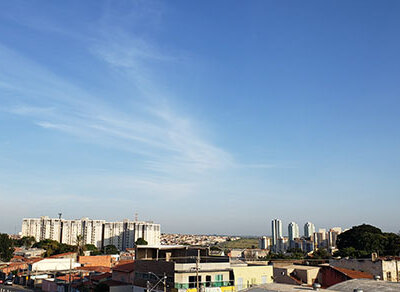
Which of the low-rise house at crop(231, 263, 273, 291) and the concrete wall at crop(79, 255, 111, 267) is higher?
the low-rise house at crop(231, 263, 273, 291)

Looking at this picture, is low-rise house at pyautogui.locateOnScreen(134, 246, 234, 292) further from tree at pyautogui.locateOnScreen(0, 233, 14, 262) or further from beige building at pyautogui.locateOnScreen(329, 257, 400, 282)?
tree at pyautogui.locateOnScreen(0, 233, 14, 262)

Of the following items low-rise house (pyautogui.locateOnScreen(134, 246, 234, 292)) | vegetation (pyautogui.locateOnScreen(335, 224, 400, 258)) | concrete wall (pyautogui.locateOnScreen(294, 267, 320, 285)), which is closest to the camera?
low-rise house (pyautogui.locateOnScreen(134, 246, 234, 292))

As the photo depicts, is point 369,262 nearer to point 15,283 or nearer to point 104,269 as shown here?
point 104,269

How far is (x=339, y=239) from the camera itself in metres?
112

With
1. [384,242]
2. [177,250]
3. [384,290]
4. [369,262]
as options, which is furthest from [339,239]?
[384,290]

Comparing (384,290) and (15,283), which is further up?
(384,290)

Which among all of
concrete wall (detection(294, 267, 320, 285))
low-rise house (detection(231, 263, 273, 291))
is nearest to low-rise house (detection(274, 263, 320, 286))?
concrete wall (detection(294, 267, 320, 285))

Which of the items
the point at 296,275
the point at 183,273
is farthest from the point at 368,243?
the point at 183,273

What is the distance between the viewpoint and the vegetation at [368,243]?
92.1 m

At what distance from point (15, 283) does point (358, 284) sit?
6904cm

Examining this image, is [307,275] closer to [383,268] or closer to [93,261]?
[383,268]

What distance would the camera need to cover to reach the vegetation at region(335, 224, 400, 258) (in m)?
92.1

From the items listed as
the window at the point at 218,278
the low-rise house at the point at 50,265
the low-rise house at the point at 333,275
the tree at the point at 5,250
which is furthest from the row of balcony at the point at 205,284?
the tree at the point at 5,250

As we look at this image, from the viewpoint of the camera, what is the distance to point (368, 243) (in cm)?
9675
